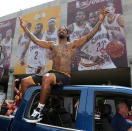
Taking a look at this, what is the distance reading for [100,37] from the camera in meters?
11.2

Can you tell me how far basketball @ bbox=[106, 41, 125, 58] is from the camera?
33.7ft

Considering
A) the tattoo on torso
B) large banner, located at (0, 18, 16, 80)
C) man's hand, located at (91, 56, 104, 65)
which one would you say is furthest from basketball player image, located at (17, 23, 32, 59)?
the tattoo on torso

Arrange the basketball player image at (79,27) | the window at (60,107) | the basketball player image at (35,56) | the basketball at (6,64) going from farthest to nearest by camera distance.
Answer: the basketball at (6,64)
the basketball player image at (35,56)
the basketball player image at (79,27)
the window at (60,107)

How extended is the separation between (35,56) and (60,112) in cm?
1244

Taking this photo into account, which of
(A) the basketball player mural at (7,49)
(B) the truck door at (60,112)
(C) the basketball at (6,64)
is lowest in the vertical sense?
(B) the truck door at (60,112)

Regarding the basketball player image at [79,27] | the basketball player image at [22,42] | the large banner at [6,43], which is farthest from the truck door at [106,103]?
the large banner at [6,43]

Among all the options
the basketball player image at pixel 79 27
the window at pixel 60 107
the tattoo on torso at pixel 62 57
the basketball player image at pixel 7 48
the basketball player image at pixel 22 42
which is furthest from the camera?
the basketball player image at pixel 7 48

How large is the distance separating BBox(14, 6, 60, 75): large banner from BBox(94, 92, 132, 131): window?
36.2 ft

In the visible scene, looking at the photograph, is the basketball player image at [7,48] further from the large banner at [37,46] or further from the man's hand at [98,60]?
the man's hand at [98,60]

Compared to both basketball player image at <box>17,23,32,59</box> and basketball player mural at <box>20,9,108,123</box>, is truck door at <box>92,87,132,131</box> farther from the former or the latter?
basketball player image at <box>17,23,32,59</box>

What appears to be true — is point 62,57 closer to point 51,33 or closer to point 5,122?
point 5,122

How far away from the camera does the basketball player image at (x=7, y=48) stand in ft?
52.5

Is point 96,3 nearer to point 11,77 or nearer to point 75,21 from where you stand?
point 75,21

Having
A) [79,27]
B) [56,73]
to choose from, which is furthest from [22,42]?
[56,73]
